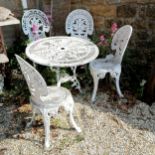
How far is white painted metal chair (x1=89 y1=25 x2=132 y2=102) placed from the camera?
4156 millimetres

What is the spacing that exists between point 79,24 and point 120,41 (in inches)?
32.5

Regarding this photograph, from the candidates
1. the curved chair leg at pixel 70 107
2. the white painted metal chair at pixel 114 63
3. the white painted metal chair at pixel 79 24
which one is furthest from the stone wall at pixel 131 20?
the curved chair leg at pixel 70 107

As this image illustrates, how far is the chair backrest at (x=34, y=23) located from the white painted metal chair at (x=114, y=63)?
96cm

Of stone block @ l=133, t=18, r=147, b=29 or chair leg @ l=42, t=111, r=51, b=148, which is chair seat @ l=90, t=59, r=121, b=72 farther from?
chair leg @ l=42, t=111, r=51, b=148

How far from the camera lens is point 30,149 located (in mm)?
3494


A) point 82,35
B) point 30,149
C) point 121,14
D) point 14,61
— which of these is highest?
point 121,14

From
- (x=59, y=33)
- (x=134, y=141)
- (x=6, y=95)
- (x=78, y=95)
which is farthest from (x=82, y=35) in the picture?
(x=134, y=141)

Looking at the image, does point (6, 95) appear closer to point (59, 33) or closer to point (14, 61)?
point (14, 61)

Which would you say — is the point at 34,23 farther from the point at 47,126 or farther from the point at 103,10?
the point at 47,126

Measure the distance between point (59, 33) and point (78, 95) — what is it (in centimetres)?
110

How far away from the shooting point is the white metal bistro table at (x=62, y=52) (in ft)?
11.7

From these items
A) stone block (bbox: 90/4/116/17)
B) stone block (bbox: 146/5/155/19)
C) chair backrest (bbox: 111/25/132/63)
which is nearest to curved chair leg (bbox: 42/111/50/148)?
chair backrest (bbox: 111/25/132/63)

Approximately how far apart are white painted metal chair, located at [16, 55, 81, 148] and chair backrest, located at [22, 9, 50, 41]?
1339 millimetres

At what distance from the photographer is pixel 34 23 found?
15.8 feet
